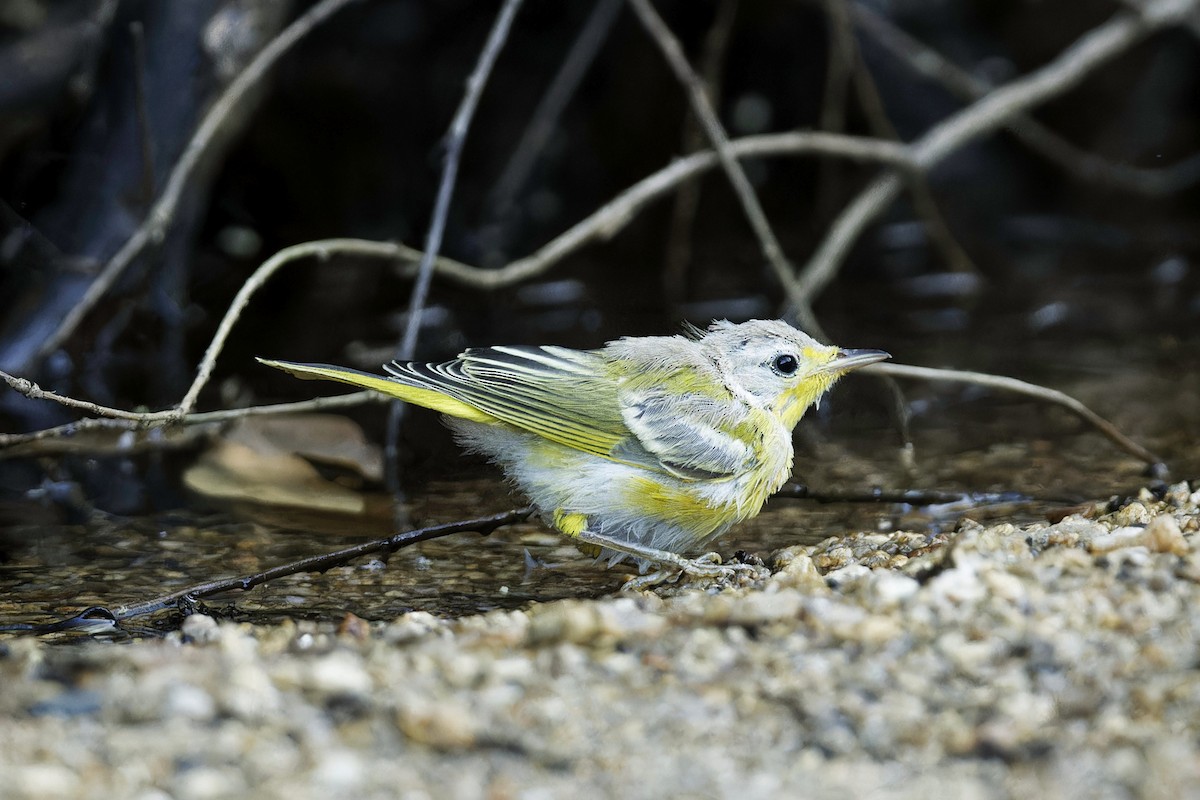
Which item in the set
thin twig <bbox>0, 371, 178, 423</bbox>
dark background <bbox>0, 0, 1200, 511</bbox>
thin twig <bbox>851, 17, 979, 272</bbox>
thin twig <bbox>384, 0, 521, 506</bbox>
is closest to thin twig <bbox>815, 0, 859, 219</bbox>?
thin twig <bbox>851, 17, 979, 272</bbox>

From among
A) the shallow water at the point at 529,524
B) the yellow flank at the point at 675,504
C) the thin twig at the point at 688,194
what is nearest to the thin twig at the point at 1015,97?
the thin twig at the point at 688,194

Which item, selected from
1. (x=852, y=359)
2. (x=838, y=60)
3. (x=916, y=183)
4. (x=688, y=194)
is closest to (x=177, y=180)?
(x=852, y=359)

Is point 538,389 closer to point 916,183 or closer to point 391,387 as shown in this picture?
point 391,387

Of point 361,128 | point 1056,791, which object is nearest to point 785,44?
point 361,128

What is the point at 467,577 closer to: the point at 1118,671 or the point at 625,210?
the point at 625,210

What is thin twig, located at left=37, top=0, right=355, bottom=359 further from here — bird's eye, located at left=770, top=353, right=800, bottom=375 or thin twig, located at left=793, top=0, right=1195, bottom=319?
thin twig, located at left=793, top=0, right=1195, bottom=319

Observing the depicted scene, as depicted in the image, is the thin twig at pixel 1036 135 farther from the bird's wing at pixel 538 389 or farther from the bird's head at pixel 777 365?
the bird's wing at pixel 538 389

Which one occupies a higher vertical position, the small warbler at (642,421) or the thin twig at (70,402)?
the small warbler at (642,421)
